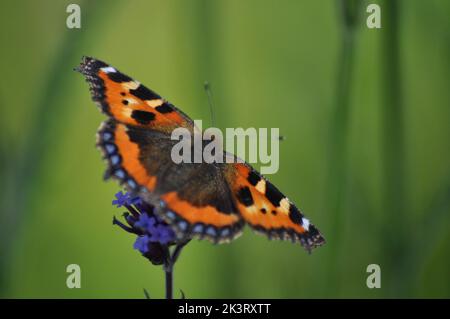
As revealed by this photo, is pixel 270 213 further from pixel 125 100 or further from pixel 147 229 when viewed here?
pixel 125 100

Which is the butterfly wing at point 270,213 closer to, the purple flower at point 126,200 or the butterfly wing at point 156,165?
the butterfly wing at point 156,165

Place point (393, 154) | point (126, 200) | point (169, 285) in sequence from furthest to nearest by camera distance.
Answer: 1. point (393, 154)
2. point (126, 200)
3. point (169, 285)

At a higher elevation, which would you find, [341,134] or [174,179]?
[341,134]

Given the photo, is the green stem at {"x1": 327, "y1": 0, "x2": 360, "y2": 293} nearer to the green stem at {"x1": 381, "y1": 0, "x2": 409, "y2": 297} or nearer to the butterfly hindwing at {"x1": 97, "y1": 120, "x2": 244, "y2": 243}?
the green stem at {"x1": 381, "y1": 0, "x2": 409, "y2": 297}

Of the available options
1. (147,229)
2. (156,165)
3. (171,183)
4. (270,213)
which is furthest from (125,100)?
(270,213)

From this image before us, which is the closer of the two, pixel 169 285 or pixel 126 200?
pixel 169 285
